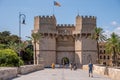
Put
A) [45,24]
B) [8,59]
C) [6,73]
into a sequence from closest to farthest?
[6,73] < [8,59] < [45,24]

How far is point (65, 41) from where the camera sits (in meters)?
74.3

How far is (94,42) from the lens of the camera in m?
70.3

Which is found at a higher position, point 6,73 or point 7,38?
point 7,38

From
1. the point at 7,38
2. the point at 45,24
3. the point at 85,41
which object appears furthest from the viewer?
the point at 7,38

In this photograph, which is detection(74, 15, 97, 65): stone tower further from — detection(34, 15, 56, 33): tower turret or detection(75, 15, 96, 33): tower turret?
detection(34, 15, 56, 33): tower turret

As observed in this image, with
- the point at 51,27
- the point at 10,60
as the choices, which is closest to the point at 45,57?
the point at 51,27

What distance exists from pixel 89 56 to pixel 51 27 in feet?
33.8

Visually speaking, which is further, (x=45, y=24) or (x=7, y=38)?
(x=7, y=38)

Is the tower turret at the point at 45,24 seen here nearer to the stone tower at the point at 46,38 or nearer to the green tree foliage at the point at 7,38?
the stone tower at the point at 46,38

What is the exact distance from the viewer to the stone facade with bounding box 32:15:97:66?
70312 mm

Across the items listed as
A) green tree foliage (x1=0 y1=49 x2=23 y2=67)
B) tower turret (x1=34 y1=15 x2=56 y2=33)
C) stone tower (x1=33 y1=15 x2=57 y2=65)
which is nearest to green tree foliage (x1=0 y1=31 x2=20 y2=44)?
tower turret (x1=34 y1=15 x2=56 y2=33)

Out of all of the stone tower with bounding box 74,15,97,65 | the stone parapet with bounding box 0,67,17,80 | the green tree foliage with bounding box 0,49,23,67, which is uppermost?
the stone tower with bounding box 74,15,97,65

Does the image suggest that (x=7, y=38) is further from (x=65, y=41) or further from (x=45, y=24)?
(x=65, y=41)

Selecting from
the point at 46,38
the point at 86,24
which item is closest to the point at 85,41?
the point at 86,24
